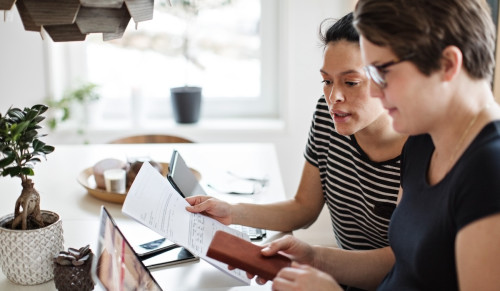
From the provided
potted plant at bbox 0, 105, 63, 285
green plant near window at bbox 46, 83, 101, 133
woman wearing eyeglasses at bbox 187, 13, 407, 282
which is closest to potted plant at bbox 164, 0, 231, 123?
green plant near window at bbox 46, 83, 101, 133

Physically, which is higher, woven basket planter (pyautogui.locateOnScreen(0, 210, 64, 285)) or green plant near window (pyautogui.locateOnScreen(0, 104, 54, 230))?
green plant near window (pyautogui.locateOnScreen(0, 104, 54, 230))

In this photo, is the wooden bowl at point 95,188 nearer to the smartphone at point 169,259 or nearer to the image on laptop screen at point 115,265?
the smartphone at point 169,259

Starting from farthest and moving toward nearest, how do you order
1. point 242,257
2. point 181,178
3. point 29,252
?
point 181,178 → point 29,252 → point 242,257

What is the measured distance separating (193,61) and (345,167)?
178cm

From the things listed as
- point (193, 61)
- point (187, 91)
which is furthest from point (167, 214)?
point (193, 61)

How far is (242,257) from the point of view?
1130mm

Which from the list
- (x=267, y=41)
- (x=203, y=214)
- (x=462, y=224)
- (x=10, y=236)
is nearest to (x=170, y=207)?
(x=203, y=214)

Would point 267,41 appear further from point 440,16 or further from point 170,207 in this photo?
point 440,16

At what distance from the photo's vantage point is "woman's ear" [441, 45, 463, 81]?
89 centimetres

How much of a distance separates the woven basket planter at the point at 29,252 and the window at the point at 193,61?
184 cm

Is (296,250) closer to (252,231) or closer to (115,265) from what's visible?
(252,231)

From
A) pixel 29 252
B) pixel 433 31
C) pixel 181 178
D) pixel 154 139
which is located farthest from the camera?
pixel 154 139

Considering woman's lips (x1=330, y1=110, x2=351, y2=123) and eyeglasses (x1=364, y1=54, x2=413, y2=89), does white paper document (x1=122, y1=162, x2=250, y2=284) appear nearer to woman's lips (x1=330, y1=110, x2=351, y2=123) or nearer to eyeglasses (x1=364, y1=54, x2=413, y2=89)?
woman's lips (x1=330, y1=110, x2=351, y2=123)

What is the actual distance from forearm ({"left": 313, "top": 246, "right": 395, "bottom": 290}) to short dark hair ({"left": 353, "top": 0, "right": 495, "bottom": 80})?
21.7 inches
